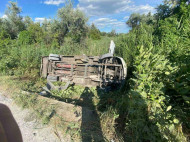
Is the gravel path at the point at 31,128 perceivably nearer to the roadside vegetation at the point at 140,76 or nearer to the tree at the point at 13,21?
the roadside vegetation at the point at 140,76

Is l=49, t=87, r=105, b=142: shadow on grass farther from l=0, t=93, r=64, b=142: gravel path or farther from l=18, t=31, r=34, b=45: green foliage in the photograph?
l=18, t=31, r=34, b=45: green foliage

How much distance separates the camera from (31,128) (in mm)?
2461

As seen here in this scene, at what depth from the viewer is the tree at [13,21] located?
16109mm

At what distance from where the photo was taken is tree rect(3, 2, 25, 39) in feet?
52.9

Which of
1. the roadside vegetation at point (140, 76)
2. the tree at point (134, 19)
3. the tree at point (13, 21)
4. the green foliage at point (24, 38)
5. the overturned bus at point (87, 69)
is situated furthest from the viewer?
the tree at point (134, 19)

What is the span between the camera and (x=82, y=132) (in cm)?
223

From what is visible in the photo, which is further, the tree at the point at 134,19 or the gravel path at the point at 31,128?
the tree at the point at 134,19

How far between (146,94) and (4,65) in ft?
27.9

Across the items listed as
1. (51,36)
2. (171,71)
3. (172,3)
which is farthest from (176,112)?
(51,36)

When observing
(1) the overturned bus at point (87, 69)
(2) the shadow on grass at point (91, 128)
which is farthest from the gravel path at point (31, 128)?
(1) the overturned bus at point (87, 69)

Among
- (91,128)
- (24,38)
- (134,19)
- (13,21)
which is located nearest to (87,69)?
(91,128)

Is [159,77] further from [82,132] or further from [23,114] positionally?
[23,114]

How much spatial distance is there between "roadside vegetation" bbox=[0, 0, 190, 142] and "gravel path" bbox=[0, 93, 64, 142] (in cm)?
38

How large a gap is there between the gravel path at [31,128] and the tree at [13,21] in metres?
19.0
